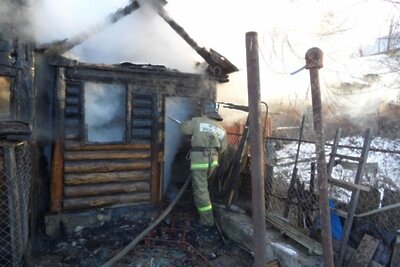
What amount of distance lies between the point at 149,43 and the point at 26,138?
3.96m

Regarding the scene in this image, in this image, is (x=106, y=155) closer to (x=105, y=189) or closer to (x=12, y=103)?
(x=105, y=189)

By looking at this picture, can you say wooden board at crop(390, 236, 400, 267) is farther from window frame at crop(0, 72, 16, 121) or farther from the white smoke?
window frame at crop(0, 72, 16, 121)

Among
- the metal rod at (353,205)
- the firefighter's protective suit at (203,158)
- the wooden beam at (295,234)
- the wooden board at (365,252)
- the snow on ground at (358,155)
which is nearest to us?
the wooden board at (365,252)

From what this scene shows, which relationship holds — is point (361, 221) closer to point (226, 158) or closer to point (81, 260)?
point (226, 158)

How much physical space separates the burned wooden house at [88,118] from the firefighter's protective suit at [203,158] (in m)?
0.70

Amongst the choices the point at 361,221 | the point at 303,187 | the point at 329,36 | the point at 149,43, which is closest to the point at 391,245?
the point at 361,221

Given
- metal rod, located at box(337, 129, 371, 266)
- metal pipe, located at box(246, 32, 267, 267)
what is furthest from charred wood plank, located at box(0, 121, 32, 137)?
metal rod, located at box(337, 129, 371, 266)

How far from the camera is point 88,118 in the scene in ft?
20.6

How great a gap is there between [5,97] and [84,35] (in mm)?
1690

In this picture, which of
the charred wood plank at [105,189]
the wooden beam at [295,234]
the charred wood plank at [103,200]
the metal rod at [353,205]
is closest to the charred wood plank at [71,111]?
the charred wood plank at [105,189]

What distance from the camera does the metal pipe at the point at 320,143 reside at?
2.80m

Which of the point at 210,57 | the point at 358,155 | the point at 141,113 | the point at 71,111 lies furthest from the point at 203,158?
the point at 358,155

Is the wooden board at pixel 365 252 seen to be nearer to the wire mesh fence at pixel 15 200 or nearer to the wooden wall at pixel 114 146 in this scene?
the wooden wall at pixel 114 146

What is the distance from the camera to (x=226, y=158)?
285 inches
